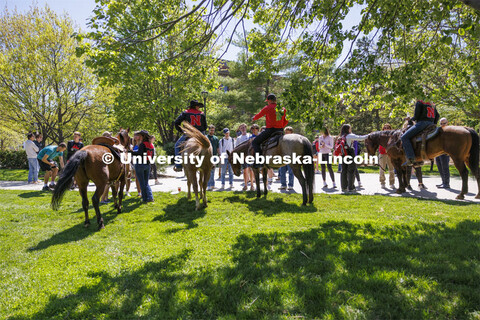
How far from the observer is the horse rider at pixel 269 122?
7399 millimetres

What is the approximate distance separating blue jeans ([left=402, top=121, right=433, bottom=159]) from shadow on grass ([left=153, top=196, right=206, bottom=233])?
6410 millimetres

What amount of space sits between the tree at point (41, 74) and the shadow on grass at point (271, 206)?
790 inches

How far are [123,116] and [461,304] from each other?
2288 cm

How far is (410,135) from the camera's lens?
779cm

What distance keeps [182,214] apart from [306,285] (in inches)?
172

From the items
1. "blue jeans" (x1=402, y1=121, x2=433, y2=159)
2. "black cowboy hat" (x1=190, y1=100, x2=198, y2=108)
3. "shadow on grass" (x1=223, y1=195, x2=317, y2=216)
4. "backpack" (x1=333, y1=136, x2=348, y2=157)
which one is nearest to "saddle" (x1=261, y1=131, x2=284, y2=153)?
"shadow on grass" (x1=223, y1=195, x2=317, y2=216)

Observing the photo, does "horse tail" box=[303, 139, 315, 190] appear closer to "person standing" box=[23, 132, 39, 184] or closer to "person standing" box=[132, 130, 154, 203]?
"person standing" box=[132, 130, 154, 203]

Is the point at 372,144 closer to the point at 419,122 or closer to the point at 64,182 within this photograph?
the point at 419,122

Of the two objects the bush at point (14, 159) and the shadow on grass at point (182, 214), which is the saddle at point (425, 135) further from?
the bush at point (14, 159)

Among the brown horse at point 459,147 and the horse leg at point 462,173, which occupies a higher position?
the brown horse at point 459,147

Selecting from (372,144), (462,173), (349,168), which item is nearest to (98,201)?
(349,168)

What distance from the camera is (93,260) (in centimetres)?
381

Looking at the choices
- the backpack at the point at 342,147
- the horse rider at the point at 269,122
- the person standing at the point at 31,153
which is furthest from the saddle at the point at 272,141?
the person standing at the point at 31,153

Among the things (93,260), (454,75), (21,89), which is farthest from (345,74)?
(21,89)
